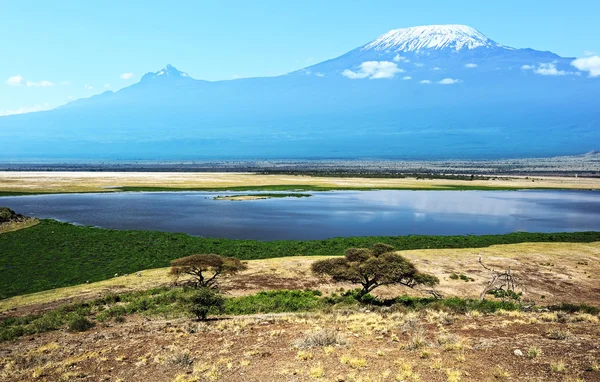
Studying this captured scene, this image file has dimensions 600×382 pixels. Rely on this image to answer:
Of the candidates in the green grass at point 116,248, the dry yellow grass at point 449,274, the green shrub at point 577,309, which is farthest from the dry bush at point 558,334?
the green grass at point 116,248

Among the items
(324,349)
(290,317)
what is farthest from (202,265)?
(324,349)

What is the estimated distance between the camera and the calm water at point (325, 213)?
167 feet

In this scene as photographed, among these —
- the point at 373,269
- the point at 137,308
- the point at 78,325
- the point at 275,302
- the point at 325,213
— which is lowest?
the point at 275,302

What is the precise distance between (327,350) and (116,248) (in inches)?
1181

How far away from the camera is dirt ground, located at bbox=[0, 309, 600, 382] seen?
1238cm

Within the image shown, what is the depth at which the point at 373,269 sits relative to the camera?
23766mm

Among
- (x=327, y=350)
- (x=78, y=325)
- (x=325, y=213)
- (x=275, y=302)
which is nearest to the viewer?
(x=327, y=350)

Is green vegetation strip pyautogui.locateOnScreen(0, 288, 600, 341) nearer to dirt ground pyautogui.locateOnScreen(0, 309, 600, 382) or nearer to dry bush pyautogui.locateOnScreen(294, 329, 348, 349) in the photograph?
dirt ground pyautogui.locateOnScreen(0, 309, 600, 382)

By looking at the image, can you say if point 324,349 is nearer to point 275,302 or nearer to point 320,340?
point 320,340

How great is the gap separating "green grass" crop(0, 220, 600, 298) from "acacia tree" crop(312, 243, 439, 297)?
11838 mm

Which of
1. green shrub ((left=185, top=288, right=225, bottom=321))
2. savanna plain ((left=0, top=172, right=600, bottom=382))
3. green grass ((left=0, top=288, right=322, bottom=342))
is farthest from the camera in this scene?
green shrub ((left=185, top=288, right=225, bottom=321))

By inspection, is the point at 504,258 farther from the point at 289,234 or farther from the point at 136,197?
the point at 136,197

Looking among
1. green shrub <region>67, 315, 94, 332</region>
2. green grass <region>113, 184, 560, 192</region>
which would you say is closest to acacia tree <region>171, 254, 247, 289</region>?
green shrub <region>67, 315, 94, 332</region>

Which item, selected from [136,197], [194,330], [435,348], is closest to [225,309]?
[194,330]
